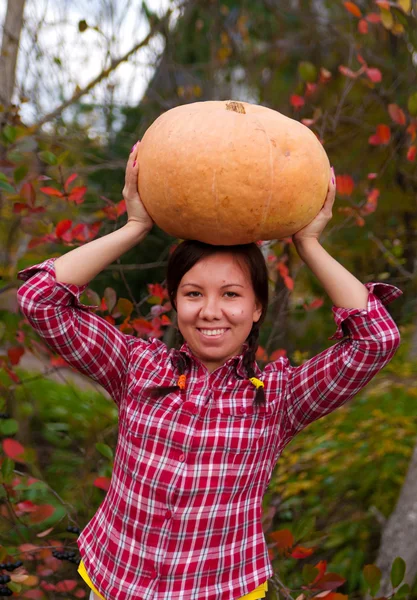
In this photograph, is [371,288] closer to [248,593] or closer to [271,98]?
[248,593]

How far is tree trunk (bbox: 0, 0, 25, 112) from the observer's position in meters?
3.12

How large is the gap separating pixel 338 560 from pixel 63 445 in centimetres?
217

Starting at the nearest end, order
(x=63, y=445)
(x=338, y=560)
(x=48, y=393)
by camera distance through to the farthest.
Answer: (x=338, y=560)
(x=63, y=445)
(x=48, y=393)

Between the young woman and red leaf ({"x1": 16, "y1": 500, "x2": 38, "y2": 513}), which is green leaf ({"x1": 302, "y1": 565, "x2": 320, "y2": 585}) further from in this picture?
red leaf ({"x1": 16, "y1": 500, "x2": 38, "y2": 513})

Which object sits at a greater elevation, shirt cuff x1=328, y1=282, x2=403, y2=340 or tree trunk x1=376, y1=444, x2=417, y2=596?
shirt cuff x1=328, y1=282, x2=403, y2=340

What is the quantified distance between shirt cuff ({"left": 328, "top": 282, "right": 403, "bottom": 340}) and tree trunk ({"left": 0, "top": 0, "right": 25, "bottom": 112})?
212cm

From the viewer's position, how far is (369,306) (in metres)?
1.70

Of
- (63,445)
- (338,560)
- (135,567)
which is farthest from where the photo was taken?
(63,445)

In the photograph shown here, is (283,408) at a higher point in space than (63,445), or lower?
higher

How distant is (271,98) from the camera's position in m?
5.77

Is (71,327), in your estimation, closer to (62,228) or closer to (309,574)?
(62,228)

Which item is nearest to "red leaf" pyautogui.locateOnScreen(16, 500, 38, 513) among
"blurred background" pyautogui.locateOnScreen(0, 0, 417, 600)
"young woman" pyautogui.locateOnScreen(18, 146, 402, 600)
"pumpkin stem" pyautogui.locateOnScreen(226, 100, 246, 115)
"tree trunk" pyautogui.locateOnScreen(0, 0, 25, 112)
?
"blurred background" pyautogui.locateOnScreen(0, 0, 417, 600)

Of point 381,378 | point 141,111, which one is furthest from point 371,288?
point 141,111

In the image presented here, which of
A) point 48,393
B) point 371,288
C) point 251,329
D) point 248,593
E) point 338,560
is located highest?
point 371,288
